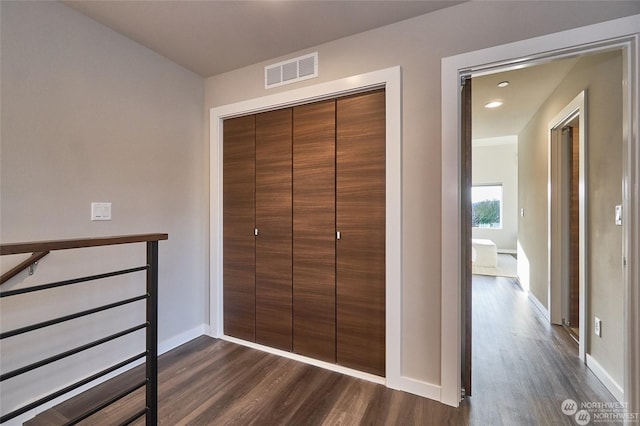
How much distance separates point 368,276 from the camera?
83.0 inches

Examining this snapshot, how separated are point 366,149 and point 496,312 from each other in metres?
2.77

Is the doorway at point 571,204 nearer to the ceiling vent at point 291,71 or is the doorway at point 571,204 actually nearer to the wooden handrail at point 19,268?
the ceiling vent at point 291,71

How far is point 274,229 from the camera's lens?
2.51 meters

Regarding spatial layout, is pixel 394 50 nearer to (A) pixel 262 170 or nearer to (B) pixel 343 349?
(A) pixel 262 170

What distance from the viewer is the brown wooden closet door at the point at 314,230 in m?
2.24

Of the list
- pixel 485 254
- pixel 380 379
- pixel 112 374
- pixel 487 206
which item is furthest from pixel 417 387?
pixel 487 206

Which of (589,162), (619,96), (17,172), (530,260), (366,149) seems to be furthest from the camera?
(530,260)

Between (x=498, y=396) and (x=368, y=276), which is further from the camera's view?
(x=368, y=276)

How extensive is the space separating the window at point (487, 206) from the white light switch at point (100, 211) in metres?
8.29

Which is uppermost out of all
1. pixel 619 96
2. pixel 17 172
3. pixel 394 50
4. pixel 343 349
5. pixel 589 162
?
pixel 394 50

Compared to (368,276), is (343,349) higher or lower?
lower

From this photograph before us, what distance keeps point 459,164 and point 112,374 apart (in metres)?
2.98

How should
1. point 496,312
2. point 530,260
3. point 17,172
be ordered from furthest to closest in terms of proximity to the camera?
point 530,260 → point 496,312 → point 17,172

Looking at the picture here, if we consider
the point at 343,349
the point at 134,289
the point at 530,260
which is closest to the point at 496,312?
the point at 530,260
